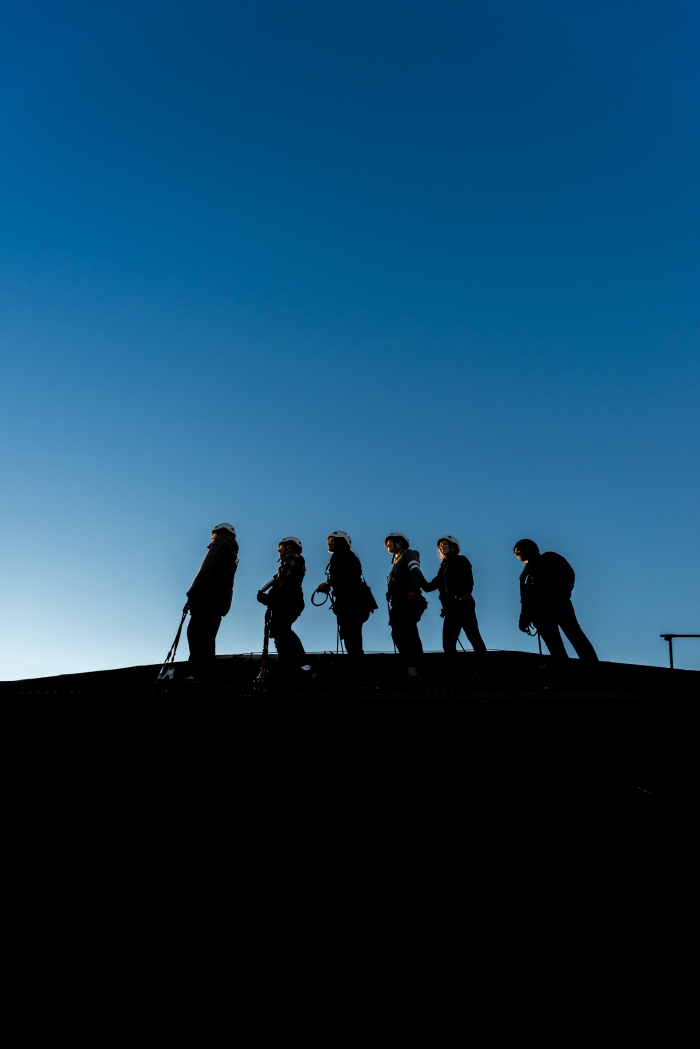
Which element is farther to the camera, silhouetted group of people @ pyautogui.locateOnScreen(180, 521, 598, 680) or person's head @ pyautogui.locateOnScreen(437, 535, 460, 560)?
person's head @ pyautogui.locateOnScreen(437, 535, 460, 560)

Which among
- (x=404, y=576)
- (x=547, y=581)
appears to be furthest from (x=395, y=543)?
(x=547, y=581)

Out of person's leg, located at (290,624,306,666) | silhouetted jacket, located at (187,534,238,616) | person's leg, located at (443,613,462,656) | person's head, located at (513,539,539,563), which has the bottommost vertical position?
person's leg, located at (290,624,306,666)

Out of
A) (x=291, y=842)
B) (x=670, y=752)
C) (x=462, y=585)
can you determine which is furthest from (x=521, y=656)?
(x=291, y=842)

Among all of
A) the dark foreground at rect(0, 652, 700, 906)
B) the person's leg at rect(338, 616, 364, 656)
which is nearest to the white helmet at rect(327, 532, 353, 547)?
the person's leg at rect(338, 616, 364, 656)

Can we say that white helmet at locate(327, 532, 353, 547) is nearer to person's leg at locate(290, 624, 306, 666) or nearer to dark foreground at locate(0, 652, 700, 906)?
person's leg at locate(290, 624, 306, 666)

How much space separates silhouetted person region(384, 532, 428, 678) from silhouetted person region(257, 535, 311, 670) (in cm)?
117

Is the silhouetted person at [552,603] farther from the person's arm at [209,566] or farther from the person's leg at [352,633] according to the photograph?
the person's arm at [209,566]

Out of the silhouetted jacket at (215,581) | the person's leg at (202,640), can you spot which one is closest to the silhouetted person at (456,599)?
the silhouetted jacket at (215,581)

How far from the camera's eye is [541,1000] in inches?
69.8

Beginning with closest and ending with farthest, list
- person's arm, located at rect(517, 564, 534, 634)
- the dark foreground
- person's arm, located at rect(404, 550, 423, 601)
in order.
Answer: the dark foreground < person's arm, located at rect(517, 564, 534, 634) < person's arm, located at rect(404, 550, 423, 601)

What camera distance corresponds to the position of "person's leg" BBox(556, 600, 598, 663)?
225 inches

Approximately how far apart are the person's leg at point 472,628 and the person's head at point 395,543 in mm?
1128

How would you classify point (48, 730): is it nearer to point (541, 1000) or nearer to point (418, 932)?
point (418, 932)

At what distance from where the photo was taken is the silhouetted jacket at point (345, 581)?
6.73 m
